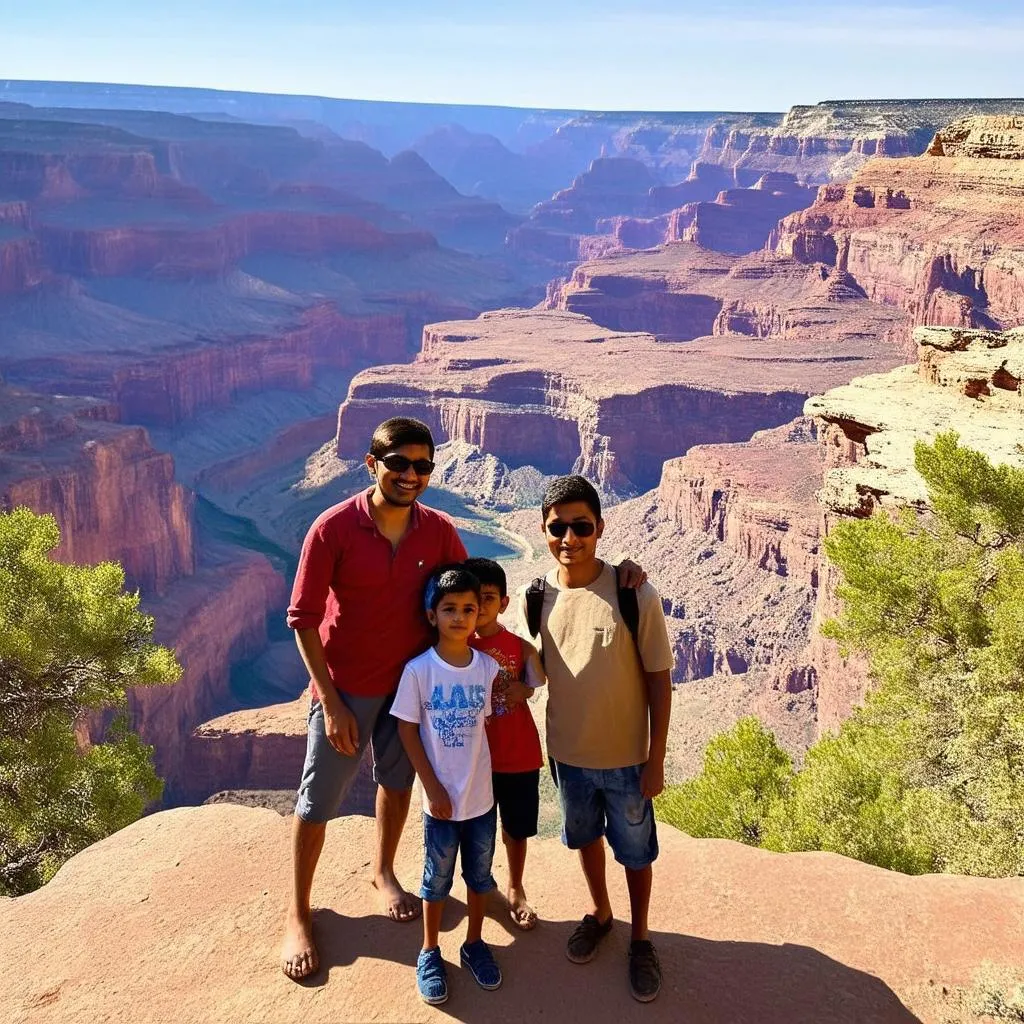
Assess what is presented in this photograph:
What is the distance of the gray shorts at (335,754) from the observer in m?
6.71

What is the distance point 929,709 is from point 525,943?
762 centimetres

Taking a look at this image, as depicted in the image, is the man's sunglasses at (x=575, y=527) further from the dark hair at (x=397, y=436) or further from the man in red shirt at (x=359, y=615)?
the dark hair at (x=397, y=436)

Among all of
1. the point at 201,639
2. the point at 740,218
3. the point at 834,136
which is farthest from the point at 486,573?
the point at 834,136

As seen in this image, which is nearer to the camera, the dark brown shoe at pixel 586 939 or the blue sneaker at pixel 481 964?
the blue sneaker at pixel 481 964

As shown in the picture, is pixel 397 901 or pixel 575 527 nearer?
pixel 575 527

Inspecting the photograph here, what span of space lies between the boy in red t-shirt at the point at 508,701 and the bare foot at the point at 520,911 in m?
0.63

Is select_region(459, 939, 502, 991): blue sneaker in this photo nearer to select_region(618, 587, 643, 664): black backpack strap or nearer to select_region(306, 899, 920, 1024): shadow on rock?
select_region(306, 899, 920, 1024): shadow on rock

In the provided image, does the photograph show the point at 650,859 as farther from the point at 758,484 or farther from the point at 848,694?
the point at 758,484

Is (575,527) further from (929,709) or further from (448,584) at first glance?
(929,709)

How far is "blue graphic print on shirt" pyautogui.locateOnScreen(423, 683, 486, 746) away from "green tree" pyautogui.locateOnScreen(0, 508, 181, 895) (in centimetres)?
825

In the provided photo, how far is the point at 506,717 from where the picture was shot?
6.46 metres

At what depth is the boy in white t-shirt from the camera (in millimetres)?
6230

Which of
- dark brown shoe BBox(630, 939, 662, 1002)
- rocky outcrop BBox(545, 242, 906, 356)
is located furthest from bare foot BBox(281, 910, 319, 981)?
rocky outcrop BBox(545, 242, 906, 356)

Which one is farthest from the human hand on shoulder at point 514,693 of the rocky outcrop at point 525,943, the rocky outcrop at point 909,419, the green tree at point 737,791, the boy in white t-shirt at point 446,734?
the rocky outcrop at point 909,419
